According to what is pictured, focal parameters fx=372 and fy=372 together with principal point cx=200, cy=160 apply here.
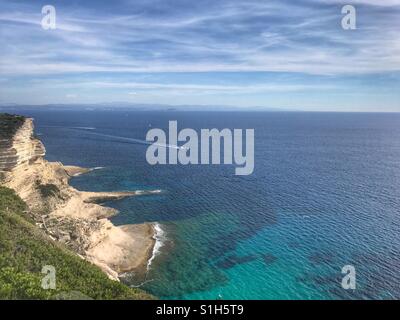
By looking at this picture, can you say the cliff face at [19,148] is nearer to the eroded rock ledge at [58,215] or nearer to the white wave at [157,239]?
the eroded rock ledge at [58,215]

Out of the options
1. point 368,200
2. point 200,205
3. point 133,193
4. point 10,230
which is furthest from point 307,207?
point 10,230

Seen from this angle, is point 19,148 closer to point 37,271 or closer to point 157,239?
point 157,239

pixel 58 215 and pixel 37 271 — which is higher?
pixel 37 271

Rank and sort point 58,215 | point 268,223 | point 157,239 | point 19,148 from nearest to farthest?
point 19,148
point 58,215
point 157,239
point 268,223

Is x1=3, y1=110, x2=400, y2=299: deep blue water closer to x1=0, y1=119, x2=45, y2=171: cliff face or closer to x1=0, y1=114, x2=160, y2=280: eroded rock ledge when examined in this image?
x1=0, y1=114, x2=160, y2=280: eroded rock ledge

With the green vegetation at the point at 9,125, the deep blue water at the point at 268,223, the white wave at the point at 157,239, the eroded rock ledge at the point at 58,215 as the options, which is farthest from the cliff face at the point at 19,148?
the white wave at the point at 157,239

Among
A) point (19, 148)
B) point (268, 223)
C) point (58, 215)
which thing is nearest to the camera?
point (19, 148)

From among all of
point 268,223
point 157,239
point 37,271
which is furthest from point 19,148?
point 268,223
